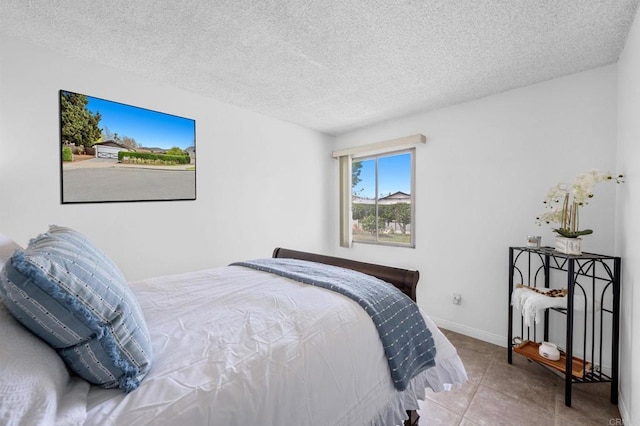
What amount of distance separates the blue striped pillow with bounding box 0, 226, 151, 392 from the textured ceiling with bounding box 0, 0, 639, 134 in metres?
1.50

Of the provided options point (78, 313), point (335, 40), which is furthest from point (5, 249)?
point (335, 40)

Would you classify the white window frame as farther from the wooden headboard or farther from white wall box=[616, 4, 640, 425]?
white wall box=[616, 4, 640, 425]

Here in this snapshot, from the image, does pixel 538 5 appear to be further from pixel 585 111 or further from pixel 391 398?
pixel 391 398

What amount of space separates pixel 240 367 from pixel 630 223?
2.27m

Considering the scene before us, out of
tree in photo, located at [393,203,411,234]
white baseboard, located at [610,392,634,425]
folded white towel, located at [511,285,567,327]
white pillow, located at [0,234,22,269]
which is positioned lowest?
white baseboard, located at [610,392,634,425]

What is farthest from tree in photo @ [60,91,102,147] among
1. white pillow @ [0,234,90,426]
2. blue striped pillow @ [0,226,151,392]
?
white pillow @ [0,234,90,426]

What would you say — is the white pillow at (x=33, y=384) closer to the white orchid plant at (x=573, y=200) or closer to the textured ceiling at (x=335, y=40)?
the textured ceiling at (x=335, y=40)

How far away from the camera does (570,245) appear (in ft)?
6.52

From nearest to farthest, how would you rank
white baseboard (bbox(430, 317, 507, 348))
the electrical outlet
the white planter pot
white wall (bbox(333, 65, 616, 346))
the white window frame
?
the white planter pot → white wall (bbox(333, 65, 616, 346)) → white baseboard (bbox(430, 317, 507, 348)) → the electrical outlet → the white window frame

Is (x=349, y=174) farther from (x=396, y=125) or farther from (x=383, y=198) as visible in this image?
(x=396, y=125)

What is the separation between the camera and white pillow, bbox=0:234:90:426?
58 centimetres

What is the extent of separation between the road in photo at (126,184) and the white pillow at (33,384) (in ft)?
5.44

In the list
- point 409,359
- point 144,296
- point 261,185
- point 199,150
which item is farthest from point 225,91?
point 409,359

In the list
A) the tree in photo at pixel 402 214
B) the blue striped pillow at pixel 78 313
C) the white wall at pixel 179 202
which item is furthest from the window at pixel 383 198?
the blue striped pillow at pixel 78 313
